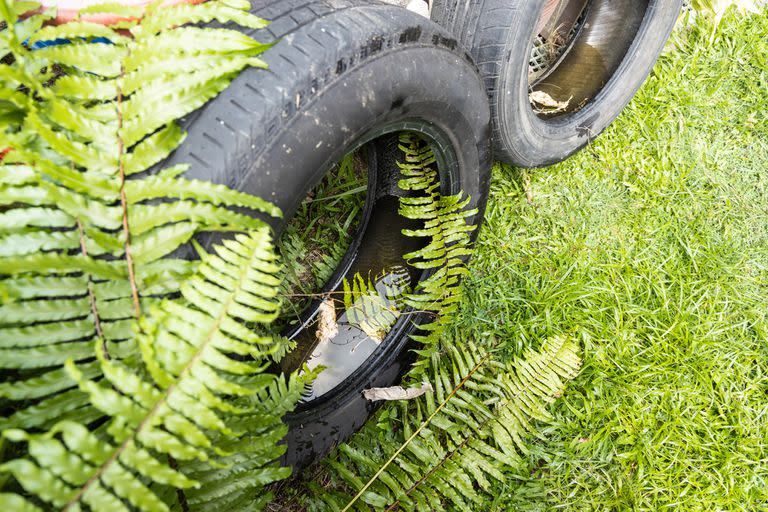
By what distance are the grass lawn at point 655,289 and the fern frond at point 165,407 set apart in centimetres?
157

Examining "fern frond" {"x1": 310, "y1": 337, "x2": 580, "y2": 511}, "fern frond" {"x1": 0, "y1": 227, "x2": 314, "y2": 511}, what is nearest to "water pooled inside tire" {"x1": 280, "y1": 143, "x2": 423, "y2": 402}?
"fern frond" {"x1": 310, "y1": 337, "x2": 580, "y2": 511}

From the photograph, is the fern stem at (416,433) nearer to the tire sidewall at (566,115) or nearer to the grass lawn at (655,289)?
the grass lawn at (655,289)

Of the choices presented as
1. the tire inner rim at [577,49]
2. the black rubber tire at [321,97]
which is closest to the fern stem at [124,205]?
the black rubber tire at [321,97]

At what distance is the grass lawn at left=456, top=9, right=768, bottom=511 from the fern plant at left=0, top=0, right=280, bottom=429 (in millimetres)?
1687

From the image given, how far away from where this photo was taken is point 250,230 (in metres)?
1.19

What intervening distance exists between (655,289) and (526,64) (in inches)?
54.9

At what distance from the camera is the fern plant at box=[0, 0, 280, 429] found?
3.43 ft

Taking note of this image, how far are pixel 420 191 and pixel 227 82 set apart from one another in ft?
3.40

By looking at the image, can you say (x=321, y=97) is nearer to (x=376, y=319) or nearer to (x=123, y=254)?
(x=123, y=254)

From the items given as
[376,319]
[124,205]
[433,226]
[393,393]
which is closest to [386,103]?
[433,226]

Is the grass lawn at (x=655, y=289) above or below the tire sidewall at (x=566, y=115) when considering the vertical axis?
below

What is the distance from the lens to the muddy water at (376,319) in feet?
7.43

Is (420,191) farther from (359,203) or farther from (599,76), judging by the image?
(599,76)

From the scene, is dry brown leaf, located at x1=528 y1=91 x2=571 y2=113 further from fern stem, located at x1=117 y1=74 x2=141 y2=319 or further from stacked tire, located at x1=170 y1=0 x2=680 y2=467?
fern stem, located at x1=117 y1=74 x2=141 y2=319
